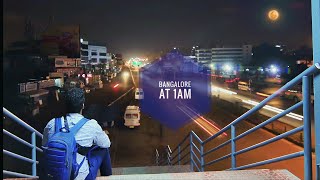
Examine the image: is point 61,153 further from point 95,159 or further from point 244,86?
point 244,86

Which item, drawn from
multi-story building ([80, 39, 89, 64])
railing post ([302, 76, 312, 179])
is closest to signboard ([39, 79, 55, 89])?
multi-story building ([80, 39, 89, 64])

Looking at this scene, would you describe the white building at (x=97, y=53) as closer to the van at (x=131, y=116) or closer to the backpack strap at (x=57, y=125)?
the van at (x=131, y=116)

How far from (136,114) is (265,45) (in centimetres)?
325

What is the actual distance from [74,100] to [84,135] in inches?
7.0

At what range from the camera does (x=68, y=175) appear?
153 cm

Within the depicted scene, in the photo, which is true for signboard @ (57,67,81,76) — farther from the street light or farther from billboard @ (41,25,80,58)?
the street light

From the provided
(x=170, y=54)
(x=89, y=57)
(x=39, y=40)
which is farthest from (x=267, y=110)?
(x=39, y=40)

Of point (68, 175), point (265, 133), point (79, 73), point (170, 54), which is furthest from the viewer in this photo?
point (265, 133)

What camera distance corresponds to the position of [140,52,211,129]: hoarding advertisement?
6332 millimetres

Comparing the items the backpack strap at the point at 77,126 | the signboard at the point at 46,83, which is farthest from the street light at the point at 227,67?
the backpack strap at the point at 77,126

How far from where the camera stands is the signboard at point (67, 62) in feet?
18.3

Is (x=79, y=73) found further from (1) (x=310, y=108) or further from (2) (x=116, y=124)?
(1) (x=310, y=108)

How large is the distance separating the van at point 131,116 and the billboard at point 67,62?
1.37 m

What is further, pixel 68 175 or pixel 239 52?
pixel 239 52
